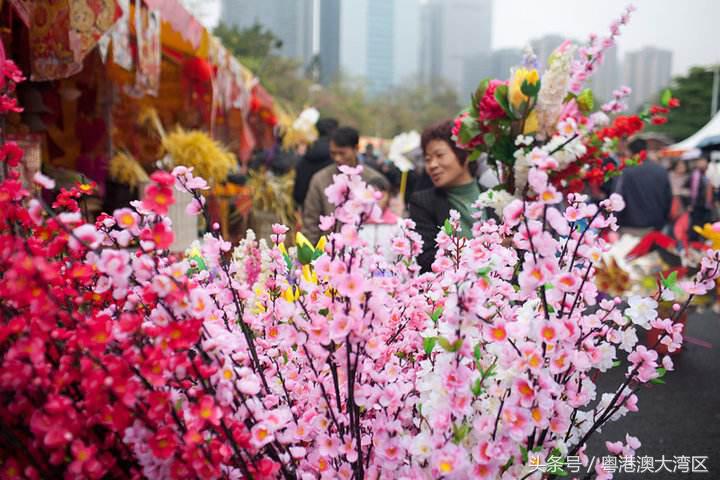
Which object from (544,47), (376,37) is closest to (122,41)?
(544,47)

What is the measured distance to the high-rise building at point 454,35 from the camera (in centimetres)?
9219

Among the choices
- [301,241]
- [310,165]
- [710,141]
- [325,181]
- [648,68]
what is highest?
[648,68]

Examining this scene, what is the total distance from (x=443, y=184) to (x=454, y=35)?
104 metres

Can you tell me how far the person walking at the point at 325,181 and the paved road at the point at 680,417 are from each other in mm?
1883

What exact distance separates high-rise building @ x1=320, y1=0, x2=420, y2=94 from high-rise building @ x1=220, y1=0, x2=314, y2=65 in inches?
A: 344

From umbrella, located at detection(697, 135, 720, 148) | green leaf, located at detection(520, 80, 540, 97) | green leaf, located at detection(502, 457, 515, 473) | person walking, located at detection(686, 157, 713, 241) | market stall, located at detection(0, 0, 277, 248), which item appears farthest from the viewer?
umbrella, located at detection(697, 135, 720, 148)

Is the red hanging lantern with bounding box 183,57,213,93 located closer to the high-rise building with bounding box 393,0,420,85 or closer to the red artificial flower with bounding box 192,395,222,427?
the red artificial flower with bounding box 192,395,222,427

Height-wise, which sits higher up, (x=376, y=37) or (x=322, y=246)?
(x=376, y=37)

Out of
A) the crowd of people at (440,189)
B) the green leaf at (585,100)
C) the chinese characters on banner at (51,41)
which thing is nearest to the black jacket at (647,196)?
the crowd of people at (440,189)

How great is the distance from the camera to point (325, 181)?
4.00 meters

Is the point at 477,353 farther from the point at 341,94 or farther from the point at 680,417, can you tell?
the point at 341,94

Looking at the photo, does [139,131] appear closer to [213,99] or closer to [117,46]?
[213,99]

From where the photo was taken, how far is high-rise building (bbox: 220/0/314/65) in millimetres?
72750

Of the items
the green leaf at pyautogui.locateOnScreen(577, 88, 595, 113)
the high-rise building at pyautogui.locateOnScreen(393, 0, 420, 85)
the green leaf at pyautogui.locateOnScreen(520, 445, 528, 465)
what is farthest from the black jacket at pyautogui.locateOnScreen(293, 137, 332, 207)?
the high-rise building at pyautogui.locateOnScreen(393, 0, 420, 85)
